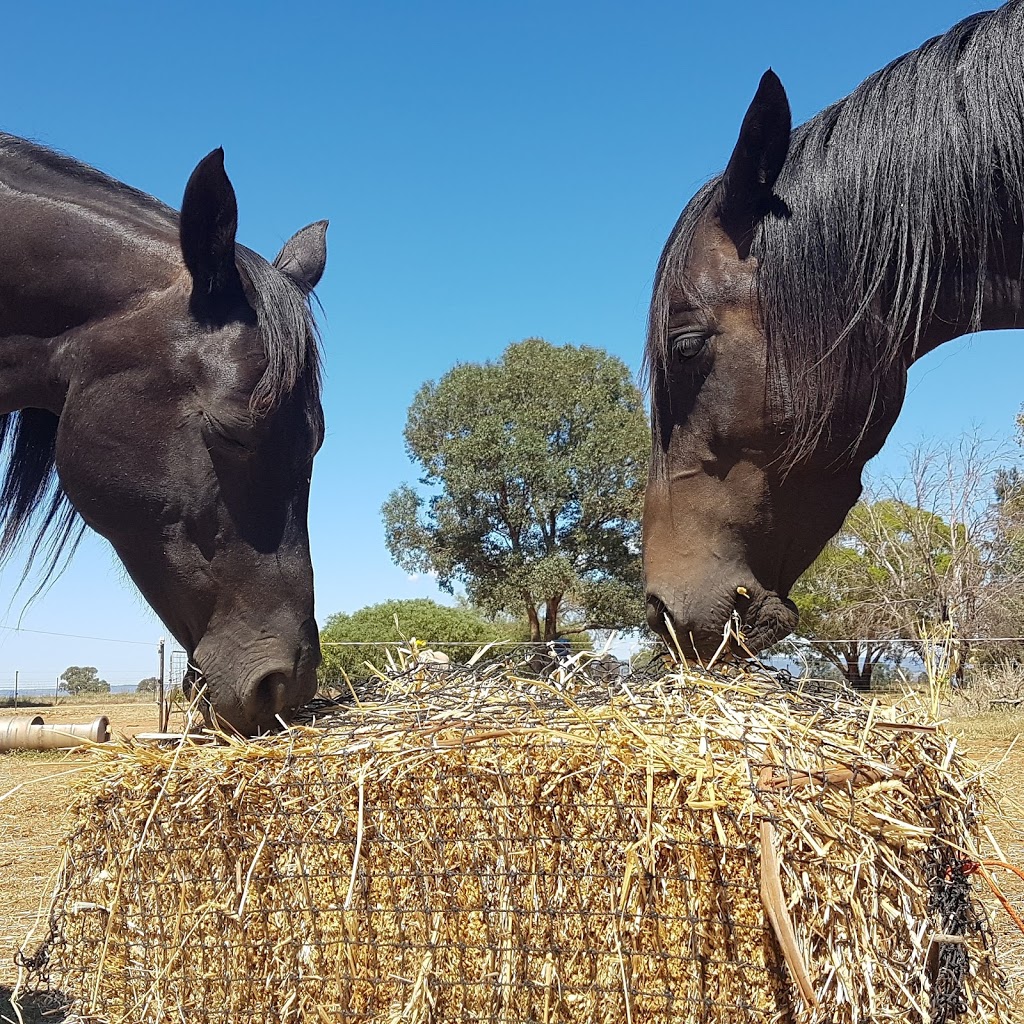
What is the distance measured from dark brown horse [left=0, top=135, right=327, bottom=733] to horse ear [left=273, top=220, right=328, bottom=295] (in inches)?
21.3

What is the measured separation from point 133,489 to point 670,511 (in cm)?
145

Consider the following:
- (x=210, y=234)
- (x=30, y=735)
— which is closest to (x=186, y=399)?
(x=210, y=234)

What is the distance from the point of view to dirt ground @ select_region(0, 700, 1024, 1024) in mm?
2792

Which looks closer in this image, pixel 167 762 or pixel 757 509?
pixel 167 762

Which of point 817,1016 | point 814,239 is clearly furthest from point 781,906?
point 814,239

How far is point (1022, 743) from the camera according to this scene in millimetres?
9328

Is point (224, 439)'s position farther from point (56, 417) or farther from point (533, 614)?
point (533, 614)

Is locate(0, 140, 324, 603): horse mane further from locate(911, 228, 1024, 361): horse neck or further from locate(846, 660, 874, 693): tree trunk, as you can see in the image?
locate(846, 660, 874, 693): tree trunk

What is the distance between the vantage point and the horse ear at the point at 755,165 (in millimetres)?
2459

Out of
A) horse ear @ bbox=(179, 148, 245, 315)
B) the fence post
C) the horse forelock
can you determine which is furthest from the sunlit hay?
the fence post

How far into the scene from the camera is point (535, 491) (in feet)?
75.5

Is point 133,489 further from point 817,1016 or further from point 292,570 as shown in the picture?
point 817,1016

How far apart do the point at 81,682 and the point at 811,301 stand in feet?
143

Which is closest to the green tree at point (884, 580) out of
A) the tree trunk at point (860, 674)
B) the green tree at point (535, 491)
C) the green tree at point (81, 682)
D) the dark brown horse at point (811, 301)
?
the tree trunk at point (860, 674)
